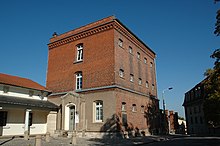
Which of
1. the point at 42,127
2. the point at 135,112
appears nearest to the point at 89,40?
the point at 135,112

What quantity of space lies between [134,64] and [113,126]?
889 cm

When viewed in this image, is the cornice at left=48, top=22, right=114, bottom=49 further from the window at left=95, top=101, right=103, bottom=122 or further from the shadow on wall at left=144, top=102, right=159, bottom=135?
the shadow on wall at left=144, top=102, right=159, bottom=135

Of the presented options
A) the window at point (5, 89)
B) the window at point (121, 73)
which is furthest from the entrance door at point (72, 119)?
the window at point (5, 89)

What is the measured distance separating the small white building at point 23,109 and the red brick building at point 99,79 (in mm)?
1370

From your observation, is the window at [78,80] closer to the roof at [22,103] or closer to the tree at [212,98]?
the roof at [22,103]

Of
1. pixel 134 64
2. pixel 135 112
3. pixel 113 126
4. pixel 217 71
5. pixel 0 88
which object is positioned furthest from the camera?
pixel 134 64

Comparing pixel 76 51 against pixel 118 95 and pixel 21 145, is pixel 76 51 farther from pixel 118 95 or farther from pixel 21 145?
pixel 21 145

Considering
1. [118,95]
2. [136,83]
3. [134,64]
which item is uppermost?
[134,64]

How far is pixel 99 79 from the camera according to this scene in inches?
845

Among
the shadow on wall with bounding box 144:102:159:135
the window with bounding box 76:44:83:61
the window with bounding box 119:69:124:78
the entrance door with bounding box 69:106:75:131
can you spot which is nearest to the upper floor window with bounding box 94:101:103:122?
the entrance door with bounding box 69:106:75:131

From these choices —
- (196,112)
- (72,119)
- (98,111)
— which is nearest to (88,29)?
(98,111)

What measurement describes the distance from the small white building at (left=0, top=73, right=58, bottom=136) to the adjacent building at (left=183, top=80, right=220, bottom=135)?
1225 inches

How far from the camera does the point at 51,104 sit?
2405 centimetres

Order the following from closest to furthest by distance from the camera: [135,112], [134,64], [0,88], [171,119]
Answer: [0,88], [135,112], [134,64], [171,119]
